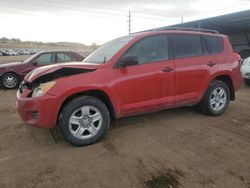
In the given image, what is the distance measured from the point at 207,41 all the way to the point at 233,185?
3.52 m

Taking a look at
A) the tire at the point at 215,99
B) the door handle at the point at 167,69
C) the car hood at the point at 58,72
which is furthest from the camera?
the tire at the point at 215,99

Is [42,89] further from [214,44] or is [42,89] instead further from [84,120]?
[214,44]

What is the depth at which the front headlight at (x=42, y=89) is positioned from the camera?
4094mm

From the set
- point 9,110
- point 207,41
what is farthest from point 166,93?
point 9,110

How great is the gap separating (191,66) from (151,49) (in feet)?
3.07

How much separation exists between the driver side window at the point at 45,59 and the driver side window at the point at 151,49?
6407 millimetres

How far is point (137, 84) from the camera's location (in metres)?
4.71

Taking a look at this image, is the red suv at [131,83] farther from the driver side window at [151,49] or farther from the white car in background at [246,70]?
the white car in background at [246,70]

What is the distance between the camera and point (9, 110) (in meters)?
6.77

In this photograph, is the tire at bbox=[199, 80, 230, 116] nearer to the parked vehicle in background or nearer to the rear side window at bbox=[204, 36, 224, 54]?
the rear side window at bbox=[204, 36, 224, 54]

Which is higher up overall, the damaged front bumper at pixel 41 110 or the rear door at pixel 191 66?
the rear door at pixel 191 66

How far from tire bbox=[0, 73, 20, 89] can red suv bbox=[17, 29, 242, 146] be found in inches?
232

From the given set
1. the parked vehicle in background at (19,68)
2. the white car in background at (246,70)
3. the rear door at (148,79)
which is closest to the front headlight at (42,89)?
the rear door at (148,79)

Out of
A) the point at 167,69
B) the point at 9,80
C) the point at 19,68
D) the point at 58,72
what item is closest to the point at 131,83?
the point at 167,69
